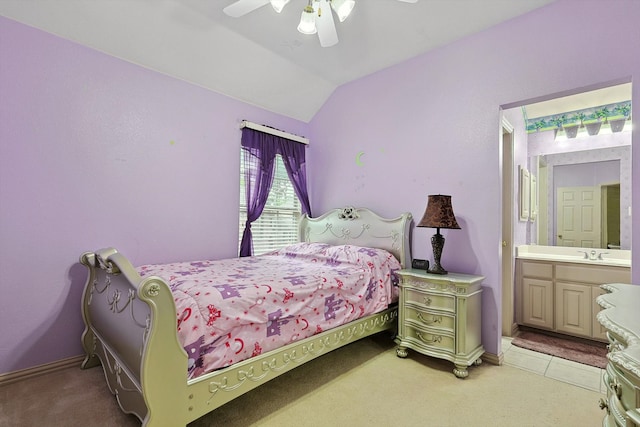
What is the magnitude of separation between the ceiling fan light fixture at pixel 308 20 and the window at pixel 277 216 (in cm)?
179

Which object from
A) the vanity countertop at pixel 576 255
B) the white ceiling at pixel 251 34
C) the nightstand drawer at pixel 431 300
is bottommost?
the nightstand drawer at pixel 431 300

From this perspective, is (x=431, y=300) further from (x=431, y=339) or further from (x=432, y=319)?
(x=431, y=339)

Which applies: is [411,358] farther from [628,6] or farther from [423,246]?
[628,6]

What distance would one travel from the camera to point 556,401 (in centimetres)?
202

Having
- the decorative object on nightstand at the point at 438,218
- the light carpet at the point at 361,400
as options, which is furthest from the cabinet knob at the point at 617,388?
the decorative object on nightstand at the point at 438,218

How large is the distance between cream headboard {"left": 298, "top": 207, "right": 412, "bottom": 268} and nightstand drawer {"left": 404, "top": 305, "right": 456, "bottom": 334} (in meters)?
0.54

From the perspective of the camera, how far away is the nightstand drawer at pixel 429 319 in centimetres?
241

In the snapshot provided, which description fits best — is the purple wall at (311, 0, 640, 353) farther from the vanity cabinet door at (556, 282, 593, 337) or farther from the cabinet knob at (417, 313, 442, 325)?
the vanity cabinet door at (556, 282, 593, 337)

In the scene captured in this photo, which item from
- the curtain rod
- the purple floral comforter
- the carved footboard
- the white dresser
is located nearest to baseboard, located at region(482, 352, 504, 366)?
the purple floral comforter

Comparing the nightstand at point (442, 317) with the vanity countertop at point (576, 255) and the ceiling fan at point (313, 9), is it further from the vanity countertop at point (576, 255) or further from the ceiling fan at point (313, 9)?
the ceiling fan at point (313, 9)

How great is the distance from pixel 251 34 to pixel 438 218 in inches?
97.9

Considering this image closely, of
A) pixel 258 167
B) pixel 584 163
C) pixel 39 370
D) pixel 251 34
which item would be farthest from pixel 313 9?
pixel 584 163

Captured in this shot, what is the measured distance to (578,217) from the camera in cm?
342

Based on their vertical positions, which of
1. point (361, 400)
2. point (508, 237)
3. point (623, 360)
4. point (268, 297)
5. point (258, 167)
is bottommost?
point (361, 400)
